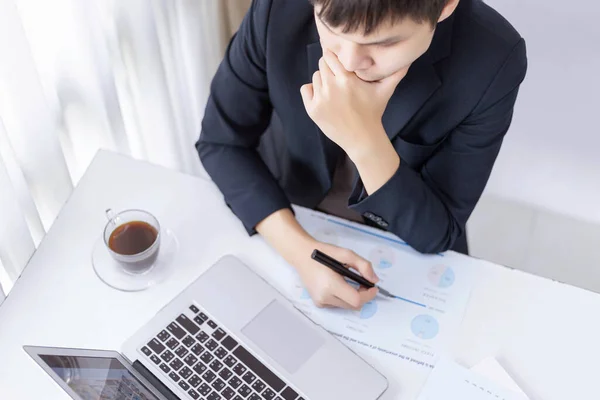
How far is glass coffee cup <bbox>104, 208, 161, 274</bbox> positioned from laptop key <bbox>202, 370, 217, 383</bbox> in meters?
0.20

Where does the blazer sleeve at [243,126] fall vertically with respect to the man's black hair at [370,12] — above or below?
above

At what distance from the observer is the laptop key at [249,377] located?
3.23 ft

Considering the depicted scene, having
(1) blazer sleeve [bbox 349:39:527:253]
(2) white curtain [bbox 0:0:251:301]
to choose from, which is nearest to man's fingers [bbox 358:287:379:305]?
(1) blazer sleeve [bbox 349:39:527:253]

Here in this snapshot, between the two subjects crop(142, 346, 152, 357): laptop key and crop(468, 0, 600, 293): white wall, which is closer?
crop(142, 346, 152, 357): laptop key

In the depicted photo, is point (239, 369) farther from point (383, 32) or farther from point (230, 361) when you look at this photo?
point (383, 32)

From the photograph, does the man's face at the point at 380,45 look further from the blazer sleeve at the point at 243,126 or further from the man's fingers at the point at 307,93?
the blazer sleeve at the point at 243,126

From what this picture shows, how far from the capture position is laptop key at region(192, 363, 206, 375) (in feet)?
3.25

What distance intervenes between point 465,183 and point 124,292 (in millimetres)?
561

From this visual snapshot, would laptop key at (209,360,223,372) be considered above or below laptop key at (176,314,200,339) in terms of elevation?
below

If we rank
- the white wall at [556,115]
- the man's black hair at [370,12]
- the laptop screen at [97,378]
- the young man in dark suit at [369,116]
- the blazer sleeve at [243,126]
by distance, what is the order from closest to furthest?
the man's black hair at [370,12] < the laptop screen at [97,378] < the young man in dark suit at [369,116] < the blazer sleeve at [243,126] < the white wall at [556,115]

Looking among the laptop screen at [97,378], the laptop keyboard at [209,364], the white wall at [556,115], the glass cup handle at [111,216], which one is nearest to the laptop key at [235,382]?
the laptop keyboard at [209,364]

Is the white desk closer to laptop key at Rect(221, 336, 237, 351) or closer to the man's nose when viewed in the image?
laptop key at Rect(221, 336, 237, 351)

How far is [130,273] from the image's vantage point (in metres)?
1.10

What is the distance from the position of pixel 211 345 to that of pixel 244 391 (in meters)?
0.08
